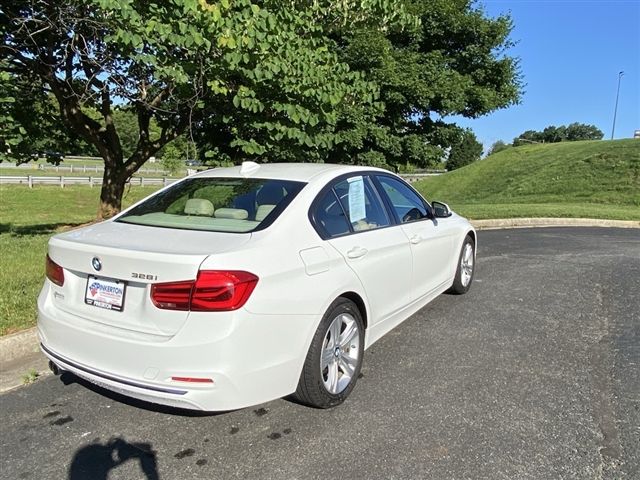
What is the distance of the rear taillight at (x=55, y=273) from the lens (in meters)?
3.16

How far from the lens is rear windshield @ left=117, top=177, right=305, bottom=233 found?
3.35 meters

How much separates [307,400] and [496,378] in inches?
58.8

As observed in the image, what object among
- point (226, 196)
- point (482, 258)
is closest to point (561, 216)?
Result: point (482, 258)

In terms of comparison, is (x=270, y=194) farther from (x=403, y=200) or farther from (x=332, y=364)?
(x=403, y=200)

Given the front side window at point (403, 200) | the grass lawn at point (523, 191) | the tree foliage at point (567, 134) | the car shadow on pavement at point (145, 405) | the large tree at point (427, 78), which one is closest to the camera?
the car shadow on pavement at point (145, 405)

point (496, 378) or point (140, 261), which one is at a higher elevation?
point (140, 261)

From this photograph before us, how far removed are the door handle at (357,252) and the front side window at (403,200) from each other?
908 millimetres

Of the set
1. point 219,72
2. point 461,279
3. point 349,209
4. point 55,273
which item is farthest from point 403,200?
point 219,72

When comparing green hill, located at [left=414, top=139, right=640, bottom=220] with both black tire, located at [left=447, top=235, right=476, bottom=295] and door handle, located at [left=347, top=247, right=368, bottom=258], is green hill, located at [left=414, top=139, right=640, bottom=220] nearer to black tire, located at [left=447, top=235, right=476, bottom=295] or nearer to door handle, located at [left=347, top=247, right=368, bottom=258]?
black tire, located at [left=447, top=235, right=476, bottom=295]

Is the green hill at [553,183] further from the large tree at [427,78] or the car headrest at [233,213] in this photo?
the car headrest at [233,213]

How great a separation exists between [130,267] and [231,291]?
581 millimetres

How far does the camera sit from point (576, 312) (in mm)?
5512

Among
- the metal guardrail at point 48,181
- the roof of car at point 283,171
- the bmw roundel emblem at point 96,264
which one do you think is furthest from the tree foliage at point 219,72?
the metal guardrail at point 48,181

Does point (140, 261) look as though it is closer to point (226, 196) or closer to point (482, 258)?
point (226, 196)
